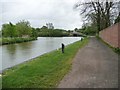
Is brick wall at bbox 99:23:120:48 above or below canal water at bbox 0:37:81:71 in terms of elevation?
above

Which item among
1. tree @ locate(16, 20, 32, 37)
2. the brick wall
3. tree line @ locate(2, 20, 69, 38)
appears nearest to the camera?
the brick wall

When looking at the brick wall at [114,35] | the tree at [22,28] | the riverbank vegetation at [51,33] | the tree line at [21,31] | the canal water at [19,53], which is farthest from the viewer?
the riverbank vegetation at [51,33]

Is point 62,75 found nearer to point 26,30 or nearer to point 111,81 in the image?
point 111,81

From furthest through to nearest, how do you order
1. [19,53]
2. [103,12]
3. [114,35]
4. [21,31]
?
[21,31], [103,12], [19,53], [114,35]

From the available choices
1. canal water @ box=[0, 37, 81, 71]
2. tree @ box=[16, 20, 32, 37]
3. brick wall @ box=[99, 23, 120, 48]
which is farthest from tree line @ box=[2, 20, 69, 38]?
brick wall @ box=[99, 23, 120, 48]

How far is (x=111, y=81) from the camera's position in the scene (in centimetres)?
737

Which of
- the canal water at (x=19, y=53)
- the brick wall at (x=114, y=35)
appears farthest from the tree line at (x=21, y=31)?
the brick wall at (x=114, y=35)

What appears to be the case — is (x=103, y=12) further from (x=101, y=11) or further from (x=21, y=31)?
(x=21, y=31)

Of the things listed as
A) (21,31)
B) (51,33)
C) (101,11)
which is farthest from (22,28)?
(51,33)

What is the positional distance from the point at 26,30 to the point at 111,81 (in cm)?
7175

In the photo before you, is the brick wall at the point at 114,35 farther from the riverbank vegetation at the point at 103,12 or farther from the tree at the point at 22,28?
the tree at the point at 22,28

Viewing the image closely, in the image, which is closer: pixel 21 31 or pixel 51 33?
pixel 21 31

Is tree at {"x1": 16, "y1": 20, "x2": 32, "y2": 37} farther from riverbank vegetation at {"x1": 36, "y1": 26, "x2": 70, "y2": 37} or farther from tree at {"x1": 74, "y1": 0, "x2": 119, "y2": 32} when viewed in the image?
riverbank vegetation at {"x1": 36, "y1": 26, "x2": 70, "y2": 37}

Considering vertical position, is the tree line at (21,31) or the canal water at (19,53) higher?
the tree line at (21,31)
